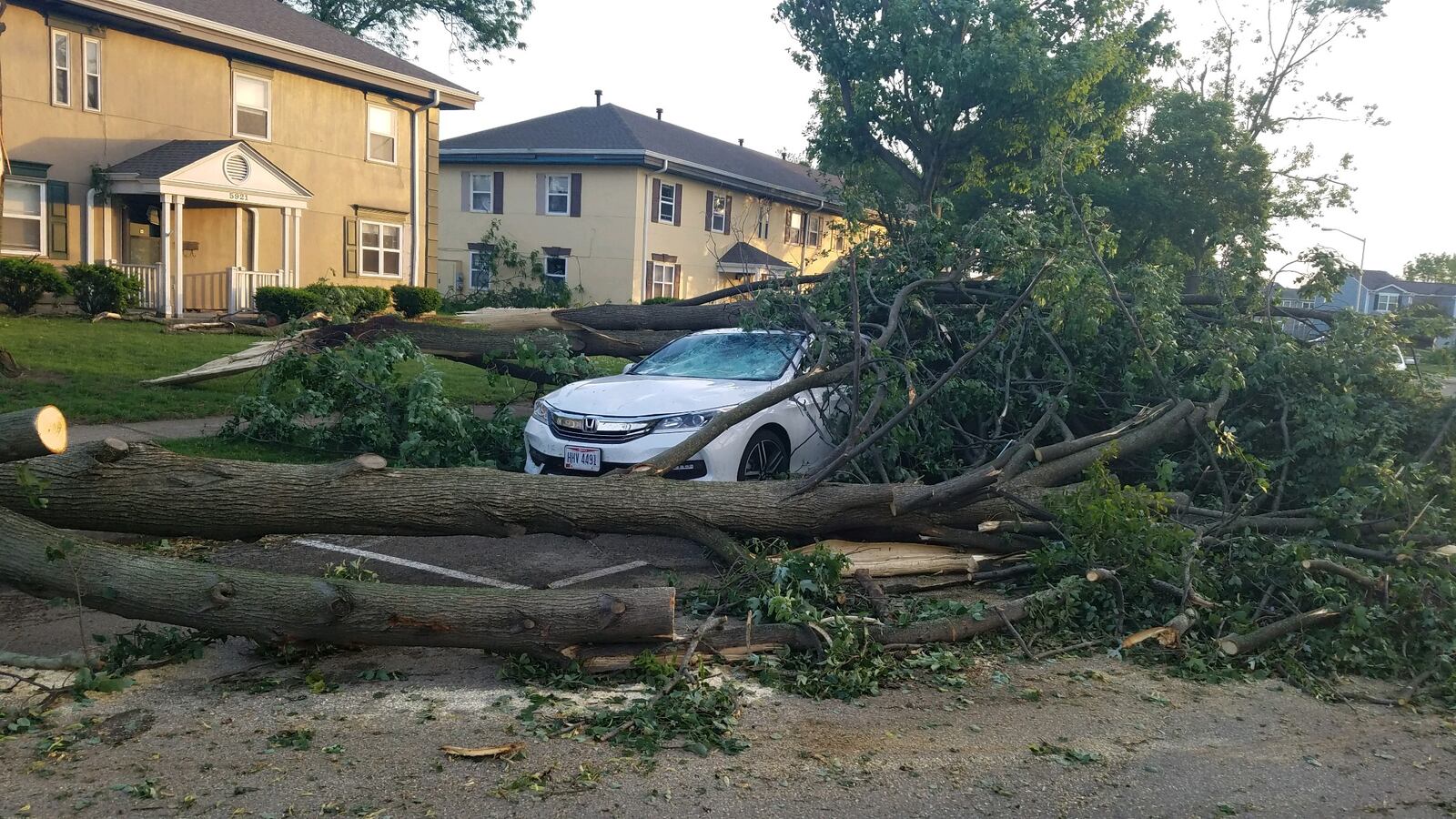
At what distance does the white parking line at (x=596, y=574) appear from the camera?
268 inches

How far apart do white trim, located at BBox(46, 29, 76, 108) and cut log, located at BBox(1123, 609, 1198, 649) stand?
20885 mm

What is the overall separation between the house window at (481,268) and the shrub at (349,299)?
803 cm

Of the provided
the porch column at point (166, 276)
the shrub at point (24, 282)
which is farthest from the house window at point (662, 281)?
the shrub at point (24, 282)

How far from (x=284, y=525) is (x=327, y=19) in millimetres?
38292

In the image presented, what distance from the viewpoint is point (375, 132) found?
86.6ft

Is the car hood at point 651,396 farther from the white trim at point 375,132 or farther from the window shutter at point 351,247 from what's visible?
the white trim at point 375,132

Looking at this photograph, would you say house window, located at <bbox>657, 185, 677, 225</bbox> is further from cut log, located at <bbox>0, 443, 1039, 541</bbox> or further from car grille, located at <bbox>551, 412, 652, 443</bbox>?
cut log, located at <bbox>0, 443, 1039, 541</bbox>

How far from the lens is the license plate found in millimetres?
8211

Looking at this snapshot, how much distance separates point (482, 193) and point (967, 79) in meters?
16.9

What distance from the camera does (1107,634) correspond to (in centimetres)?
610

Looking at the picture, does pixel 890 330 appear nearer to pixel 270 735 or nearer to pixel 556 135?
pixel 270 735

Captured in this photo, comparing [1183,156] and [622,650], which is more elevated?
[1183,156]

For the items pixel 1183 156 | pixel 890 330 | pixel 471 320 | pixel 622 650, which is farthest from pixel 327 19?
pixel 622 650

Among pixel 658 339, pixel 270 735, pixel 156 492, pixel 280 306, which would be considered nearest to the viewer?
pixel 270 735
